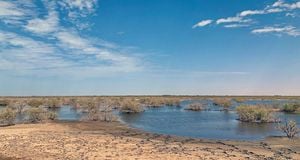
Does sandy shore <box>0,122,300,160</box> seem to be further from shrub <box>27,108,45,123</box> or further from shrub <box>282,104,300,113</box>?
shrub <box>282,104,300,113</box>

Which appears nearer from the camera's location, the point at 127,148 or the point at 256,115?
the point at 127,148

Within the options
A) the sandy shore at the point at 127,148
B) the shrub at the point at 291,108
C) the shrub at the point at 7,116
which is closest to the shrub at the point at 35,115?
the shrub at the point at 7,116

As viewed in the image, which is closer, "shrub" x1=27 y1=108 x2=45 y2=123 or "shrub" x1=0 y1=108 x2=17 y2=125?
"shrub" x1=0 y1=108 x2=17 y2=125

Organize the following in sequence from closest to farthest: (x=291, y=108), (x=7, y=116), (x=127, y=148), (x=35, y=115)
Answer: (x=127, y=148), (x=7, y=116), (x=35, y=115), (x=291, y=108)

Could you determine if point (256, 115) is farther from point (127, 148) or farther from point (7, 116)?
point (7, 116)

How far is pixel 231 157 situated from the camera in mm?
18875

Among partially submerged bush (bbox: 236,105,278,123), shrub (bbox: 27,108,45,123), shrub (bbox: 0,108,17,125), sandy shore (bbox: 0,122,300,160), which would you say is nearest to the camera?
sandy shore (bbox: 0,122,300,160)

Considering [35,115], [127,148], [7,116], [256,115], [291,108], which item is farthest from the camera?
[291,108]

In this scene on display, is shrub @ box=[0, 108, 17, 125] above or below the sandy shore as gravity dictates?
above

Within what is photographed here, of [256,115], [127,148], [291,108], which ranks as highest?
[291,108]

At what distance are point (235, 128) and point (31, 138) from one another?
1856 centimetres

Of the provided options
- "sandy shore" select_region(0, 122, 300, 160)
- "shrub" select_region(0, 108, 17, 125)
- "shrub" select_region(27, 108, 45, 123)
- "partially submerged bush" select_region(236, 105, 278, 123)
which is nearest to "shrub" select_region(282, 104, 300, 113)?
"partially submerged bush" select_region(236, 105, 278, 123)

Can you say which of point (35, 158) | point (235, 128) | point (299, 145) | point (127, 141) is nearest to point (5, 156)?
point (35, 158)

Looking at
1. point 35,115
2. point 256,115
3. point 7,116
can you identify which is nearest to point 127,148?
point 7,116
